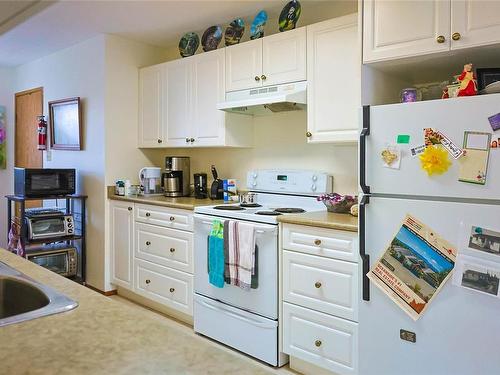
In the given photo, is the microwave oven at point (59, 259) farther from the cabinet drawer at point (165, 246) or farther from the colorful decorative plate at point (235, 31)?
the colorful decorative plate at point (235, 31)

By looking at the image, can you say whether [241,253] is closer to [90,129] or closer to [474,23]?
[474,23]

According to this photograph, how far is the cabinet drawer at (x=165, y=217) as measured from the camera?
3.12 metres

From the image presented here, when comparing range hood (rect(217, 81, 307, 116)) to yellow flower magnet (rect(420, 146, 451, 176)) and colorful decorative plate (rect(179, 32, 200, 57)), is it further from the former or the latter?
yellow flower magnet (rect(420, 146, 451, 176))

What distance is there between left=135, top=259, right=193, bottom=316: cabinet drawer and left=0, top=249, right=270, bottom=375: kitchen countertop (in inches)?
85.7

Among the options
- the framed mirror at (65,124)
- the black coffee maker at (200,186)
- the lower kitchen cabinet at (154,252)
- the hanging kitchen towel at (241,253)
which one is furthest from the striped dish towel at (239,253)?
the framed mirror at (65,124)

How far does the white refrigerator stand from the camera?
5.55 feet

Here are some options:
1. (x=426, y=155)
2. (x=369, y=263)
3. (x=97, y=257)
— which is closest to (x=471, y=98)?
(x=426, y=155)

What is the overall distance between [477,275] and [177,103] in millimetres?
2796

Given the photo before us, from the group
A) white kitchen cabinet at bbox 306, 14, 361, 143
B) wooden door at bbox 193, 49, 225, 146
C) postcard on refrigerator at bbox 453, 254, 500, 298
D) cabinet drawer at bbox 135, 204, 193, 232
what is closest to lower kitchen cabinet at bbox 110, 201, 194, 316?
cabinet drawer at bbox 135, 204, 193, 232

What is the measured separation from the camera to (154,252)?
3.43m

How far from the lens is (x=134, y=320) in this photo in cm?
95

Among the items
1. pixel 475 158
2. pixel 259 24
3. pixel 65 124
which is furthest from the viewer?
pixel 65 124

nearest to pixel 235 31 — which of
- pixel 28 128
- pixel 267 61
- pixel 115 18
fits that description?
pixel 267 61

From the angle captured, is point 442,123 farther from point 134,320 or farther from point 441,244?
point 134,320
